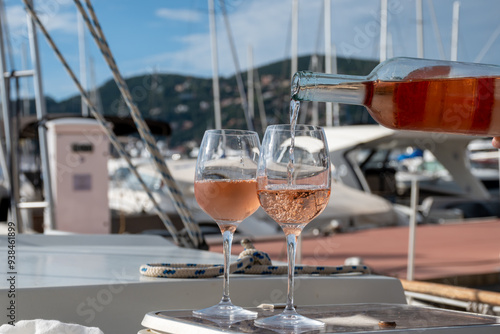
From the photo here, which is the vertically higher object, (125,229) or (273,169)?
(273,169)

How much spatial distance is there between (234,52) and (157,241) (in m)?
14.2

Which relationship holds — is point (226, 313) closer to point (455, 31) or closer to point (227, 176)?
point (227, 176)

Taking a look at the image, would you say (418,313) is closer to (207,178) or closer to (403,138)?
(207,178)

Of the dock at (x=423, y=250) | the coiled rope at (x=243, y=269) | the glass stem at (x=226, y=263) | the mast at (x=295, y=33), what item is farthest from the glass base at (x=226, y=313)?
the mast at (x=295, y=33)

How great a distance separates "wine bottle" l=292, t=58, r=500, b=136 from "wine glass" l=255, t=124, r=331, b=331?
75 millimetres

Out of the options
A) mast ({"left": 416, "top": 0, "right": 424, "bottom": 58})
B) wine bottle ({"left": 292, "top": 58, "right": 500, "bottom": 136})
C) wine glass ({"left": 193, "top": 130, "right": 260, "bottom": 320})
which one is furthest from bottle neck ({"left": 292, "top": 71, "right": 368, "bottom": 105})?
mast ({"left": 416, "top": 0, "right": 424, "bottom": 58})

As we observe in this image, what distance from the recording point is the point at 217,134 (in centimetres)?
122

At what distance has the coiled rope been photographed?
1370mm

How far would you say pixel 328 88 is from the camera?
3.54 ft

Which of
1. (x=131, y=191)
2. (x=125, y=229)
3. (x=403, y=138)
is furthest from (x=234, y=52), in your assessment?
(x=125, y=229)

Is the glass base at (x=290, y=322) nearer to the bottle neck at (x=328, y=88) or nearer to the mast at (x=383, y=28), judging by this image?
the bottle neck at (x=328, y=88)

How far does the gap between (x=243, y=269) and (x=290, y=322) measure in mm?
491

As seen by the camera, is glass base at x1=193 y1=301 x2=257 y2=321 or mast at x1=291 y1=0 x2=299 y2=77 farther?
mast at x1=291 y1=0 x2=299 y2=77

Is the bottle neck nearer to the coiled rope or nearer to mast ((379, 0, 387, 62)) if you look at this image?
the coiled rope
